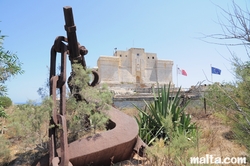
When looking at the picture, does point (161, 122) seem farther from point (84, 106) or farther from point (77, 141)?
point (77, 141)

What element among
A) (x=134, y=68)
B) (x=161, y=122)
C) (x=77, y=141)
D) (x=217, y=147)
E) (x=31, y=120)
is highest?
(x=134, y=68)

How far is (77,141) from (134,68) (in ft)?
109

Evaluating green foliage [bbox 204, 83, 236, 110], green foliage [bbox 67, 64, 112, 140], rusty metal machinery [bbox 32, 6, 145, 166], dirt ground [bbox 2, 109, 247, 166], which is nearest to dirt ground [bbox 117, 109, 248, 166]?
dirt ground [bbox 2, 109, 247, 166]

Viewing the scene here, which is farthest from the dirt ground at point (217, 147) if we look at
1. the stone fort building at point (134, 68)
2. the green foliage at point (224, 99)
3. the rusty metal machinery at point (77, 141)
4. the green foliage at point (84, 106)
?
the stone fort building at point (134, 68)

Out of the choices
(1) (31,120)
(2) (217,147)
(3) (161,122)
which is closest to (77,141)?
(1) (31,120)

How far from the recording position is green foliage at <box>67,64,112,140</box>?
114 inches

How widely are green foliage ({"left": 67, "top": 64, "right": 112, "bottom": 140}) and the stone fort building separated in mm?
26827

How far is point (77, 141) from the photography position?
8.05ft

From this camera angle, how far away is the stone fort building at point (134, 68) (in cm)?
3192

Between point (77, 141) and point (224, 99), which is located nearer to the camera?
point (77, 141)

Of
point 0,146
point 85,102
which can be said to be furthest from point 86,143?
point 0,146

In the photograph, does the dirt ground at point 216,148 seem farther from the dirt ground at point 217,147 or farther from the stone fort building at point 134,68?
the stone fort building at point 134,68

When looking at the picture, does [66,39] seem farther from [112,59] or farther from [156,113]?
[112,59]

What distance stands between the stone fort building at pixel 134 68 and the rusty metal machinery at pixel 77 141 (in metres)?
27.0
